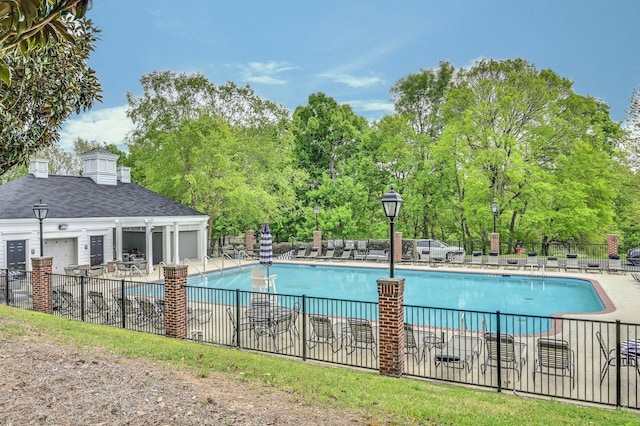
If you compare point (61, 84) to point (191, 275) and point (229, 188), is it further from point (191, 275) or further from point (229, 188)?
point (229, 188)

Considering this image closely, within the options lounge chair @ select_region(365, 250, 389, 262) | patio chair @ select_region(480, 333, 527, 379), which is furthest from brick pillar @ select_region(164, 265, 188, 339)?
lounge chair @ select_region(365, 250, 389, 262)

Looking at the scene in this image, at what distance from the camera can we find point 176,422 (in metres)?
5.02

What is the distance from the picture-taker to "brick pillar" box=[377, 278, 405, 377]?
8.91m

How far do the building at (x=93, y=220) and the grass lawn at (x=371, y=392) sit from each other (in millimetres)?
14300

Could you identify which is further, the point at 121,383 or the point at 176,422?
the point at 121,383

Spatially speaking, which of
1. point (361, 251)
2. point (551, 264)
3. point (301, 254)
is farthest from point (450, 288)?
point (301, 254)

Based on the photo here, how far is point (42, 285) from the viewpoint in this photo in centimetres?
1462

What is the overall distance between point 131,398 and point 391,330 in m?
5.07

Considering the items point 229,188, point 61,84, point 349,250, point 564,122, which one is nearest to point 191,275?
point 229,188

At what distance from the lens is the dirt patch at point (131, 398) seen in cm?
511

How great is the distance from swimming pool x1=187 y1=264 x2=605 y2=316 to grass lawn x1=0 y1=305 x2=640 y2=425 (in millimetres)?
8713

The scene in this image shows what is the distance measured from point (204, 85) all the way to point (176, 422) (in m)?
32.8

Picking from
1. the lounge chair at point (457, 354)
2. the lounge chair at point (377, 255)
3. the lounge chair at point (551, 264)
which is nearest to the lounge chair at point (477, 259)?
the lounge chair at point (551, 264)

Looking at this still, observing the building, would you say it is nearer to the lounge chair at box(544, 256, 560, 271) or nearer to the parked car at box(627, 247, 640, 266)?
the lounge chair at box(544, 256, 560, 271)
